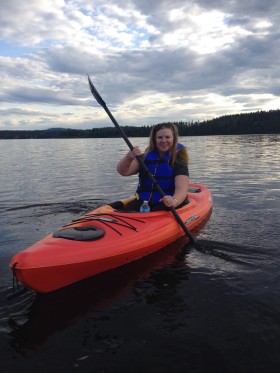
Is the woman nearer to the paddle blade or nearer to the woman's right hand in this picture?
the woman's right hand

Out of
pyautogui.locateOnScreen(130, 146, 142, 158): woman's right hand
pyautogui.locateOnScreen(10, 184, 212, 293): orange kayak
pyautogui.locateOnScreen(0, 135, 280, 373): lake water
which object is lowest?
pyautogui.locateOnScreen(0, 135, 280, 373): lake water

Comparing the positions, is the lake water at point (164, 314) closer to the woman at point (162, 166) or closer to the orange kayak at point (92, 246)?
the orange kayak at point (92, 246)

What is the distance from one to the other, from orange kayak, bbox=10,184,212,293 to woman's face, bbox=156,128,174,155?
125 centimetres

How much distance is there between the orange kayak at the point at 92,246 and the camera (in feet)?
13.9

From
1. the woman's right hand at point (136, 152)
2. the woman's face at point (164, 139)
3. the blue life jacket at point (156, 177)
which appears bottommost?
the blue life jacket at point (156, 177)

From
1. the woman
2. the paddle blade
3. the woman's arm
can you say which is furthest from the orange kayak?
the paddle blade

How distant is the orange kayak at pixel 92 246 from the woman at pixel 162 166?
1.52 feet

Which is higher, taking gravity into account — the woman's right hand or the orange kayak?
the woman's right hand

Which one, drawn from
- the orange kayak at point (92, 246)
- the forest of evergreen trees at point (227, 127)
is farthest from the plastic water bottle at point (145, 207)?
the forest of evergreen trees at point (227, 127)

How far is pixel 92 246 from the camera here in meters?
4.83

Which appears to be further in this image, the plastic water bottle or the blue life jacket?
the blue life jacket

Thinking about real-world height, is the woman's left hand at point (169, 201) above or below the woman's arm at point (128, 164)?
below

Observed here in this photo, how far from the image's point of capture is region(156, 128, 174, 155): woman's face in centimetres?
646

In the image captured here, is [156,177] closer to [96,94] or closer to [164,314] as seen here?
[96,94]
